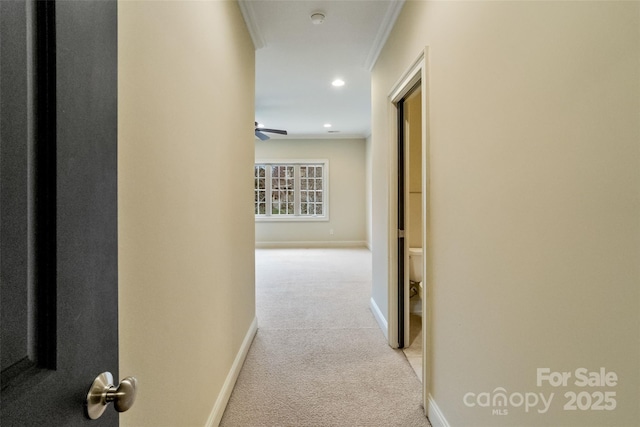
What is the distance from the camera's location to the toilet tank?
3.21 metres

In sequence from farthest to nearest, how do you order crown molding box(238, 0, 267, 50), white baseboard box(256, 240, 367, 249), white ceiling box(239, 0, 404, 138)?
white baseboard box(256, 240, 367, 249), white ceiling box(239, 0, 404, 138), crown molding box(238, 0, 267, 50)

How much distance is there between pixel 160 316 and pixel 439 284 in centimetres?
127

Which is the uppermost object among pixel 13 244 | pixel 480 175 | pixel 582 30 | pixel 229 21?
pixel 229 21

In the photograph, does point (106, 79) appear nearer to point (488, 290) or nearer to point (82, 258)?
point (82, 258)

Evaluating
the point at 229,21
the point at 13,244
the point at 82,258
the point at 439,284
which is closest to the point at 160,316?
the point at 82,258

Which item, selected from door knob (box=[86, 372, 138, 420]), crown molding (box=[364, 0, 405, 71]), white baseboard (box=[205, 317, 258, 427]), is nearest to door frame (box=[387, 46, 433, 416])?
crown molding (box=[364, 0, 405, 71])

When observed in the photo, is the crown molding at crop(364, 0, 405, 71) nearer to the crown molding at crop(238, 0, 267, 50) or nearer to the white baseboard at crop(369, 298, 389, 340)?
the crown molding at crop(238, 0, 267, 50)

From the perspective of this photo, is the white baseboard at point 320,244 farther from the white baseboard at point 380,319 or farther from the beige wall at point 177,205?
the beige wall at point 177,205

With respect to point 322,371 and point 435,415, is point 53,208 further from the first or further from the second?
point 322,371

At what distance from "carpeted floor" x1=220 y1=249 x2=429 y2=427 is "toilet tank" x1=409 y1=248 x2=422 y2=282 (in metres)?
0.62

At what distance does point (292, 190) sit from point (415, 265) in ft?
17.0

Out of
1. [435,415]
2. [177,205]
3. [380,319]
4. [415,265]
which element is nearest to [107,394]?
[177,205]

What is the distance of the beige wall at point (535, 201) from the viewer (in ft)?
2.34

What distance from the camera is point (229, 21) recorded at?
6.56 ft
